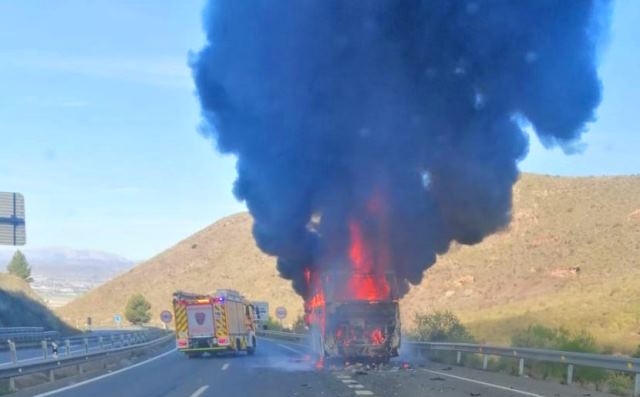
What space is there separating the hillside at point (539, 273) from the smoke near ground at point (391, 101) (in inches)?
361

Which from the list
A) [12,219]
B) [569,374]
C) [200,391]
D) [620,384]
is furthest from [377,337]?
[12,219]

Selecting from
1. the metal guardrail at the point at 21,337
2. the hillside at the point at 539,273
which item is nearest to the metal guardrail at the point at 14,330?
the metal guardrail at the point at 21,337

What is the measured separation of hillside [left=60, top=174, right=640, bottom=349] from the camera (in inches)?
1863

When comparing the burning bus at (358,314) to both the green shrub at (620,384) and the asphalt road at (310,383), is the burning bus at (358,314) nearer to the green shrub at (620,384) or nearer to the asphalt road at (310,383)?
the asphalt road at (310,383)

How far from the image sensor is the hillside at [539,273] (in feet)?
155

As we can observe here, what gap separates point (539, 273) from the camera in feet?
232

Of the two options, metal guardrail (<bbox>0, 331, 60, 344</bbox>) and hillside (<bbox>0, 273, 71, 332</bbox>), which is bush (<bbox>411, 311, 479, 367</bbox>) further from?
hillside (<bbox>0, 273, 71, 332</bbox>)

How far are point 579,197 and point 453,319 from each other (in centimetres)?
6114

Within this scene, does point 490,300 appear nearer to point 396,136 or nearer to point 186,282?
point 396,136

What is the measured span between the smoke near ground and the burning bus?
7.89 ft

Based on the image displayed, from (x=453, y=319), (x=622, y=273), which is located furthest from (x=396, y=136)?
(x=622, y=273)

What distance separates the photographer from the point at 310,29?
26.6 m

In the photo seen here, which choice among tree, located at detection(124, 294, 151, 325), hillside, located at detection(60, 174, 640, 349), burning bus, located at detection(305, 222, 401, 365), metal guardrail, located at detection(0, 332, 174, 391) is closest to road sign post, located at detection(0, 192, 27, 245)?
metal guardrail, located at detection(0, 332, 174, 391)

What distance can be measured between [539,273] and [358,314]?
51296 mm
